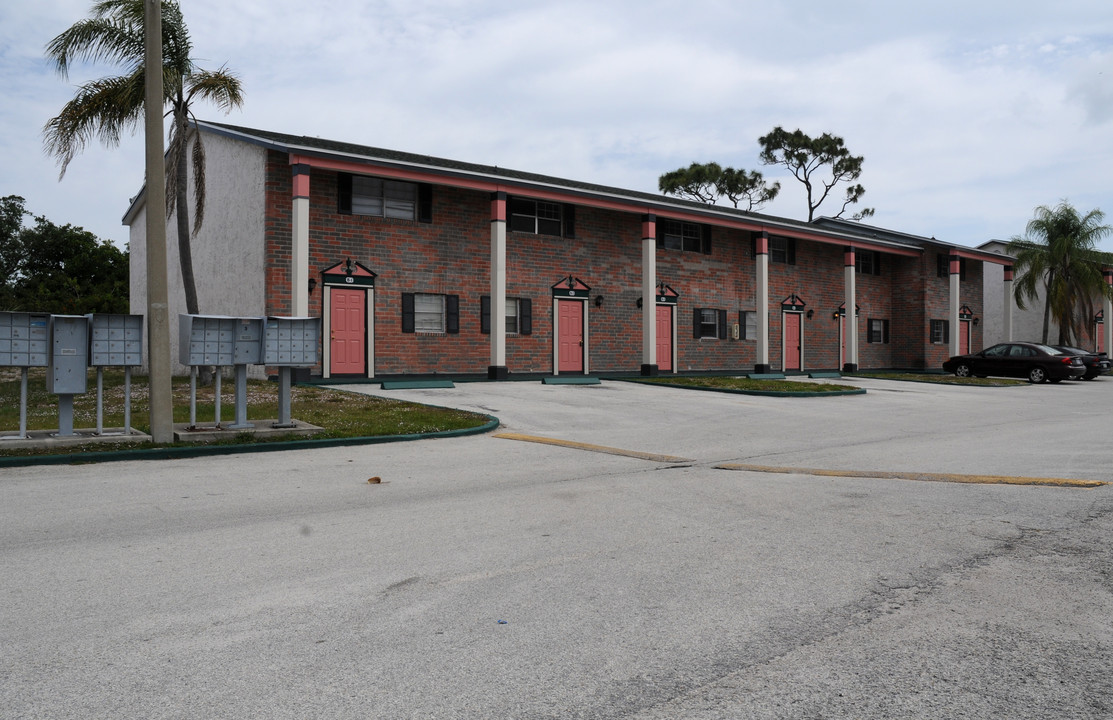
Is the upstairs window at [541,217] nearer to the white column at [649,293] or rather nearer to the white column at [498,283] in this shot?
the white column at [498,283]

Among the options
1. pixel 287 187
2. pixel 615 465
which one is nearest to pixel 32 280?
pixel 287 187

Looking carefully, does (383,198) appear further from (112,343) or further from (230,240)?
(112,343)

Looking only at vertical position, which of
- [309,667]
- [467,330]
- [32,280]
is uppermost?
[32,280]

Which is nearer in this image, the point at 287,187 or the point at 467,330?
the point at 287,187

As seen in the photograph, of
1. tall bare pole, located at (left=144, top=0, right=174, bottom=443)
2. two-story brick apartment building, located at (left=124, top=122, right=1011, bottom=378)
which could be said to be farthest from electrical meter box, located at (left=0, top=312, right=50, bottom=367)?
two-story brick apartment building, located at (left=124, top=122, right=1011, bottom=378)

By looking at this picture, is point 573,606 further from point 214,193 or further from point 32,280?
point 32,280

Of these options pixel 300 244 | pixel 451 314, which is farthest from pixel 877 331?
pixel 300 244

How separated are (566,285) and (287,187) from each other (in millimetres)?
8636

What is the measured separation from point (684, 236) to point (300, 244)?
46.1 ft

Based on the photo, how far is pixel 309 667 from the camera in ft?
11.1

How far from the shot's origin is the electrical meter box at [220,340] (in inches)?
420

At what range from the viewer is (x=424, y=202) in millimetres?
22344

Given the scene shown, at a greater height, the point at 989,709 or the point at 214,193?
the point at 214,193

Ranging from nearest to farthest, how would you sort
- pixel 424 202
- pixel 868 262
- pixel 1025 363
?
1. pixel 424 202
2. pixel 1025 363
3. pixel 868 262
